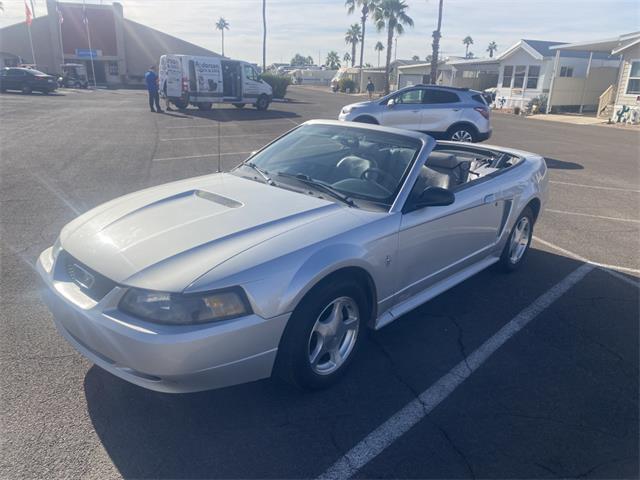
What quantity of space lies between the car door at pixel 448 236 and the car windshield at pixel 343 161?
0.94 ft

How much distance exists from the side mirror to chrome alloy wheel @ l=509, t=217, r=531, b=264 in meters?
1.95

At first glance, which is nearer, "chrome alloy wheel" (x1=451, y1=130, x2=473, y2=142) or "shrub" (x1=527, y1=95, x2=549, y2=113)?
"chrome alloy wheel" (x1=451, y1=130, x2=473, y2=142)

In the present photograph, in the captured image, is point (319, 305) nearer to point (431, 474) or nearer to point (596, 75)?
point (431, 474)

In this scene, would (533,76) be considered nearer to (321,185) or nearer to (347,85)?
(347,85)

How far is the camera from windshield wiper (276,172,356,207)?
350 centimetres

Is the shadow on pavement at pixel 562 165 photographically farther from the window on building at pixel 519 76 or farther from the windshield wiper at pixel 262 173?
the window on building at pixel 519 76

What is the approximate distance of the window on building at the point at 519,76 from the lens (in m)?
32.8

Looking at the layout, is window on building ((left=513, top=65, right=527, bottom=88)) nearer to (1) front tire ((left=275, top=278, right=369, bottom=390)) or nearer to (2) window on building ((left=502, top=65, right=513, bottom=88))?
(2) window on building ((left=502, top=65, right=513, bottom=88))

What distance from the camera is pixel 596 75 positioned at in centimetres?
3184

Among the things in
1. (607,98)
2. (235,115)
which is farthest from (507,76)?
(235,115)

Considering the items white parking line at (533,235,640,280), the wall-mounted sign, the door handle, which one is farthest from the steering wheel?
the wall-mounted sign

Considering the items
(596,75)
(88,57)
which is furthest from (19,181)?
(88,57)

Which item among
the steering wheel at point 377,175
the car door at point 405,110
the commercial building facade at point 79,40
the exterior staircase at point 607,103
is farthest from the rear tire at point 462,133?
the commercial building facade at point 79,40

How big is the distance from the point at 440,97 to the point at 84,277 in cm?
1186
